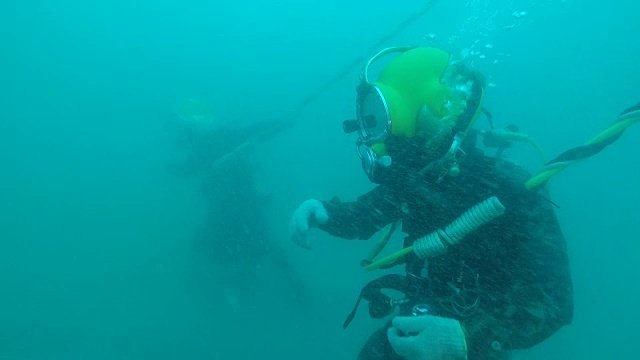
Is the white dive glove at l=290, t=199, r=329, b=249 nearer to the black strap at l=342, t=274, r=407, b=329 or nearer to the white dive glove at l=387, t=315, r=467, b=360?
the black strap at l=342, t=274, r=407, b=329

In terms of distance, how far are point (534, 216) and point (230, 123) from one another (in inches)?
400

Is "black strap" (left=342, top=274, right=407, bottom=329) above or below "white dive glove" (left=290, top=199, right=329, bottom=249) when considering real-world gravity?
below

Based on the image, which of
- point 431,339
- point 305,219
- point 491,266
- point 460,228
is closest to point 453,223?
point 460,228

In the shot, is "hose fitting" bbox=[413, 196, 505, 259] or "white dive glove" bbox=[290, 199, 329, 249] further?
"white dive glove" bbox=[290, 199, 329, 249]

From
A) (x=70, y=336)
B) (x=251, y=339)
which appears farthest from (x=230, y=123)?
(x=70, y=336)

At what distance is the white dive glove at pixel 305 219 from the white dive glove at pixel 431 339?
129 centimetres

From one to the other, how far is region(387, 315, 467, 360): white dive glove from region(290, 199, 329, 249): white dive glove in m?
1.29

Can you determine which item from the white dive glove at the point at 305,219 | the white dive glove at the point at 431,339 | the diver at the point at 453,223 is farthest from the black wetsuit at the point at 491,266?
the white dive glove at the point at 305,219

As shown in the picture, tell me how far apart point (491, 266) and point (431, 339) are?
30.3 inches

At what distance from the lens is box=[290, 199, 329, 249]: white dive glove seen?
129 inches

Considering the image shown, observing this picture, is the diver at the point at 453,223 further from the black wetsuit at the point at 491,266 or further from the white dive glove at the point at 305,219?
the white dive glove at the point at 305,219

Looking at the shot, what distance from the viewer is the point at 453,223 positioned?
7.98 feet

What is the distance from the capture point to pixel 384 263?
2.73 meters

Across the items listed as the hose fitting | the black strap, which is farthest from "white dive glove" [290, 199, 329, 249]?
the hose fitting
